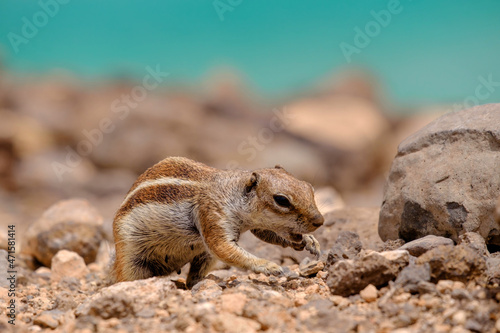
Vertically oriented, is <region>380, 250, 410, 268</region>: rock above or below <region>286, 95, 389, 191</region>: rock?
below

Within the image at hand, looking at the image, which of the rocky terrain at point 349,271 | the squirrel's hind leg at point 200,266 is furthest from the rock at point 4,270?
the squirrel's hind leg at point 200,266

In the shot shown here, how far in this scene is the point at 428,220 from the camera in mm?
5285

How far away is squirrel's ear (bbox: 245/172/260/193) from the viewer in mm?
5156

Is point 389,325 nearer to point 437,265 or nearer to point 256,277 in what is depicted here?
point 437,265

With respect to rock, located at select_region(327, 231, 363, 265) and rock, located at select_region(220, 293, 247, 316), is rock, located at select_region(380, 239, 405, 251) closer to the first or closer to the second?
rock, located at select_region(327, 231, 363, 265)

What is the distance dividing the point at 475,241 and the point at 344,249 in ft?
3.72

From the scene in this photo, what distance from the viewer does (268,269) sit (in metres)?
4.72

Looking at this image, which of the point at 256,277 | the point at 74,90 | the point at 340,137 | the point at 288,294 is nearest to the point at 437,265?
the point at 288,294

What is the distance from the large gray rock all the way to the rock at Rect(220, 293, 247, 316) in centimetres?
226

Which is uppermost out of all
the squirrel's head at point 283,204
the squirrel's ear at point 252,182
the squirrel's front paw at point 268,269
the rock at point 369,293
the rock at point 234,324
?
the squirrel's ear at point 252,182

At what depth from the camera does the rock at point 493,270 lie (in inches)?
153

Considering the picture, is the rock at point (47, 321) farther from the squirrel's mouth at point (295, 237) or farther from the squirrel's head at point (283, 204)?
the squirrel's mouth at point (295, 237)

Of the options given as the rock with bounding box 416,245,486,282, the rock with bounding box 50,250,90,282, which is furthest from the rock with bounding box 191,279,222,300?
the rock with bounding box 50,250,90,282

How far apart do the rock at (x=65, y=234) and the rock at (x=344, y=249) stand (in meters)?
3.80
